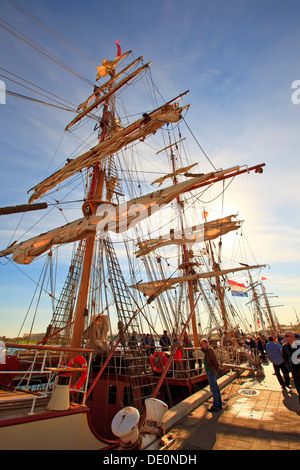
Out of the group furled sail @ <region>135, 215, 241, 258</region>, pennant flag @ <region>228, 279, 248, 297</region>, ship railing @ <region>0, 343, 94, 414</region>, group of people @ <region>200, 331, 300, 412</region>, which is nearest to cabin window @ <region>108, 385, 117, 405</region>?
ship railing @ <region>0, 343, 94, 414</region>

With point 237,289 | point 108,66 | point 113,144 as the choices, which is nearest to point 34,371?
point 113,144

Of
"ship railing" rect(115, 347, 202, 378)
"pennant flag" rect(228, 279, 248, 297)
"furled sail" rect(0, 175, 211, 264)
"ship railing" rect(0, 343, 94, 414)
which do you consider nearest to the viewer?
"ship railing" rect(0, 343, 94, 414)

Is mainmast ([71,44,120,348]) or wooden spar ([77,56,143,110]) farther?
wooden spar ([77,56,143,110])

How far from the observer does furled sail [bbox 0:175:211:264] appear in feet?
29.5

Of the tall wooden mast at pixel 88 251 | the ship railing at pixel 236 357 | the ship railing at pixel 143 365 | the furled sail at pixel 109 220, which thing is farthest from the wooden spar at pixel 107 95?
the ship railing at pixel 236 357

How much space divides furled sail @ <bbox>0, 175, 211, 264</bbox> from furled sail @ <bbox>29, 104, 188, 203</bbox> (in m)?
2.82

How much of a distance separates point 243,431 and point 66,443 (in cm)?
287

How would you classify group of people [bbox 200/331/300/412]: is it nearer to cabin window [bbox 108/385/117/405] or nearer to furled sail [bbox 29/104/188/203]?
cabin window [bbox 108/385/117/405]

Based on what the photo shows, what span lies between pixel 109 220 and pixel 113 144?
405 cm

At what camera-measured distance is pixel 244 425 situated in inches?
170

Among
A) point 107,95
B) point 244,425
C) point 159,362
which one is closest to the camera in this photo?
point 244,425

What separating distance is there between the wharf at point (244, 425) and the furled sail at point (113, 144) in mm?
9876

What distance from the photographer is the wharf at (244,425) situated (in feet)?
11.8

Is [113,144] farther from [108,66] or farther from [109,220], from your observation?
[108,66]
